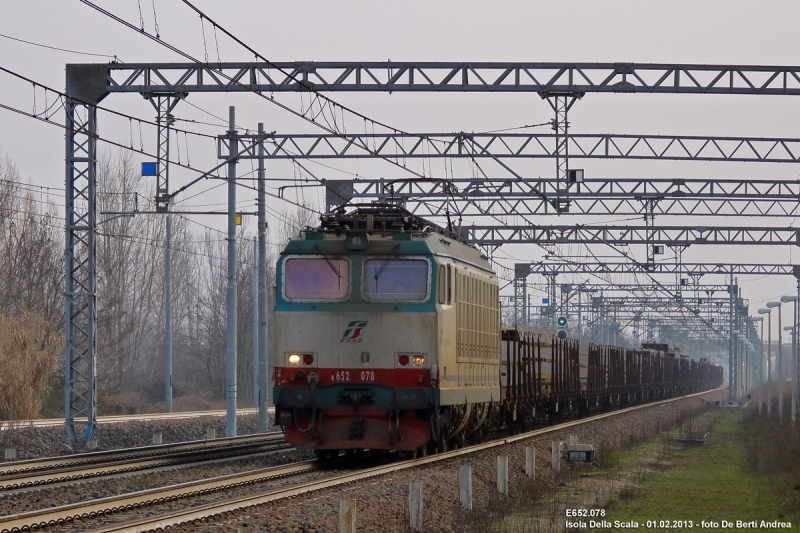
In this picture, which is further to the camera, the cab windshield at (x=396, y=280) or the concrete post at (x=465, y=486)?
the cab windshield at (x=396, y=280)

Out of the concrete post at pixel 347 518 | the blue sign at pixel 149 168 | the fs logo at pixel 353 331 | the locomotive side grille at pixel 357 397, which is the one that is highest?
the blue sign at pixel 149 168

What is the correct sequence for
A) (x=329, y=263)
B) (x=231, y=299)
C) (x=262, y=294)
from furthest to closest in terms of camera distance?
(x=262, y=294), (x=231, y=299), (x=329, y=263)

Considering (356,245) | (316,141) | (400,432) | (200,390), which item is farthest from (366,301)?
(200,390)

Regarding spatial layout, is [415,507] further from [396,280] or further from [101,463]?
[101,463]

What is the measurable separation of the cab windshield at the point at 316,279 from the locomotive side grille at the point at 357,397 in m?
1.51

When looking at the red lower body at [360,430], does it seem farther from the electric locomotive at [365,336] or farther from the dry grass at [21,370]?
the dry grass at [21,370]

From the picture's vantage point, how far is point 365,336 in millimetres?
17797

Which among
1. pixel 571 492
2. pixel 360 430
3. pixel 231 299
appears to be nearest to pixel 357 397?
pixel 360 430

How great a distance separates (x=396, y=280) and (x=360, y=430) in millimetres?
2435

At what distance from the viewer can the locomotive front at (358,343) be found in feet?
57.8

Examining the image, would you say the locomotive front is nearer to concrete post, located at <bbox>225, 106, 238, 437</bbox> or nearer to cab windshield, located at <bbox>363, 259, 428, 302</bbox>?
cab windshield, located at <bbox>363, 259, 428, 302</bbox>

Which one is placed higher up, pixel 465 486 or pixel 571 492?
pixel 465 486

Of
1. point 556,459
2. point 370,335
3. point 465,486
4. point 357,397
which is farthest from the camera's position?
point 556,459

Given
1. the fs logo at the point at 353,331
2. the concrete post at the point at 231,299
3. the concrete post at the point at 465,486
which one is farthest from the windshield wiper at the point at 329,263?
the concrete post at the point at 231,299
